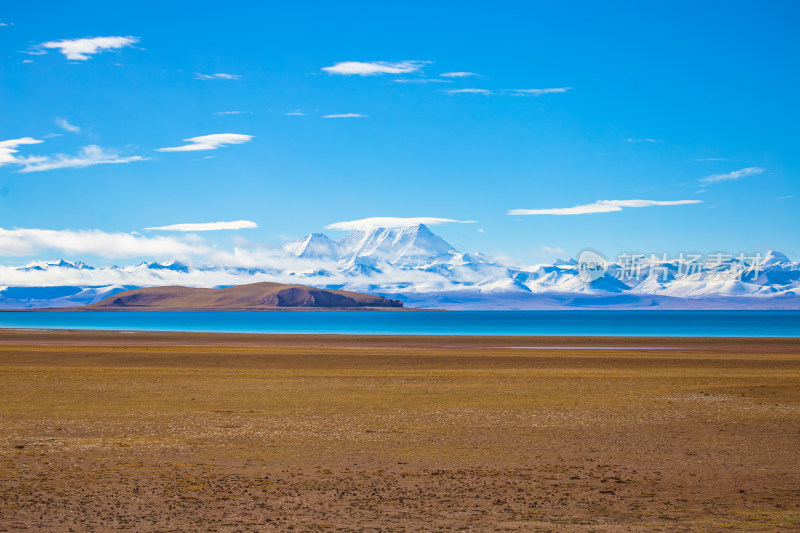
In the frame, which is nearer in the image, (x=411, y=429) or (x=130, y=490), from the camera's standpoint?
(x=130, y=490)

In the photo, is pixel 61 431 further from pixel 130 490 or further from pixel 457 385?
pixel 457 385

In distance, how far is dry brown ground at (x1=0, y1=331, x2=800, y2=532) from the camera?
12367 mm

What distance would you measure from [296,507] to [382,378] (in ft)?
79.9

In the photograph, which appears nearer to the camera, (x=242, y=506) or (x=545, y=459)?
(x=242, y=506)

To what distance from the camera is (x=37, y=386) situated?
104 ft

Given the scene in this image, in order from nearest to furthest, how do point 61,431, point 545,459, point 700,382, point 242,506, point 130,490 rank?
point 242,506 < point 130,490 < point 545,459 < point 61,431 < point 700,382

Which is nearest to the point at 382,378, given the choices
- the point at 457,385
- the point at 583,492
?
the point at 457,385

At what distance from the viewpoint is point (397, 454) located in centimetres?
1767

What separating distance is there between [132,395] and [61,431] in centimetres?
873

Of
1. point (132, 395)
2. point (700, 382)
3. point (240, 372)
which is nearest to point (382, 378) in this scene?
point (240, 372)

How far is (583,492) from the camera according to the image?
1403cm

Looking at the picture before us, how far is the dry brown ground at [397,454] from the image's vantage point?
12367 mm

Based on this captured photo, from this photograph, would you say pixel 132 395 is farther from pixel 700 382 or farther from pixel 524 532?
pixel 700 382

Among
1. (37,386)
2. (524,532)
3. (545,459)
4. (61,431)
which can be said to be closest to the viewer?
(524,532)
